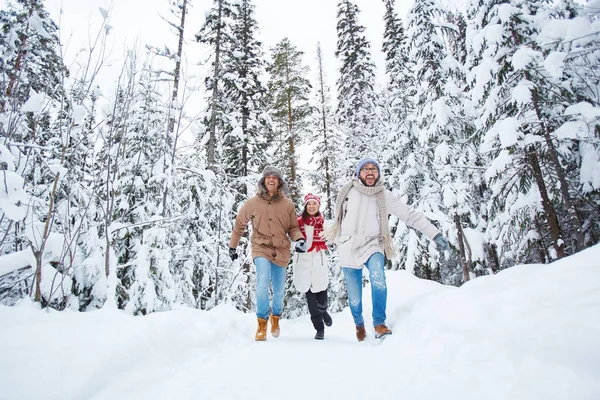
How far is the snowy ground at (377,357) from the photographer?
1696mm

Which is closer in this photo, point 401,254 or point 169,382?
point 169,382

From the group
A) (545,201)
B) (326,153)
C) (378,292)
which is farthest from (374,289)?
(326,153)

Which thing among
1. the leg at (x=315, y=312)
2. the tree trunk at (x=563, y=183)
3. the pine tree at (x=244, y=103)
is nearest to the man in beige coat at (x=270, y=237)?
the leg at (x=315, y=312)

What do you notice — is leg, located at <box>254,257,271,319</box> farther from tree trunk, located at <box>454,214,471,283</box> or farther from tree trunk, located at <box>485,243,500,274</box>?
tree trunk, located at <box>485,243,500,274</box>

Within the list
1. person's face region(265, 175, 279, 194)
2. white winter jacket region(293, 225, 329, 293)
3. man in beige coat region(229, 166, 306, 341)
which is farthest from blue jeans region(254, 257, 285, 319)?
person's face region(265, 175, 279, 194)

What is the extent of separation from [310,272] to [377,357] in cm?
197

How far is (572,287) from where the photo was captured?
196 centimetres

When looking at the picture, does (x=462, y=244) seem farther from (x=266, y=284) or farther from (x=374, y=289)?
(x=266, y=284)

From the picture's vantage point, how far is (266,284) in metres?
4.38

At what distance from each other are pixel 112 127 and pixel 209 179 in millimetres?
3505

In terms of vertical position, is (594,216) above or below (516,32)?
below

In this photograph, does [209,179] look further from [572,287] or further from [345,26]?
[345,26]

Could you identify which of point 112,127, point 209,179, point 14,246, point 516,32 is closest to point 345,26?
point 516,32

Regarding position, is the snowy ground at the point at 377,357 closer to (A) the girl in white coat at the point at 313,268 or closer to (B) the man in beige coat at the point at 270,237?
(B) the man in beige coat at the point at 270,237
